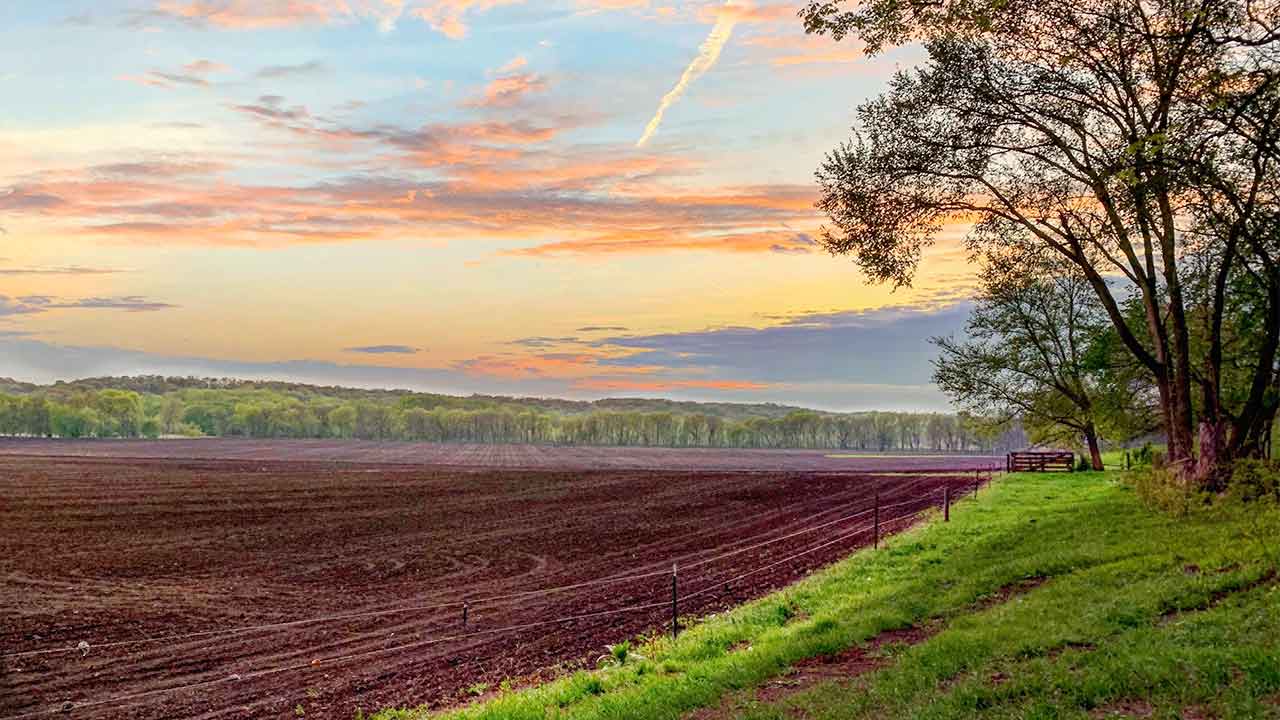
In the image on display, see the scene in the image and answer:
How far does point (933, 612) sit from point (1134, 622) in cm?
348

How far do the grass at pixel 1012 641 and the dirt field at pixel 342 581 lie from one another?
3.43 m

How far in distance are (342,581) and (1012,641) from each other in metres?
24.3

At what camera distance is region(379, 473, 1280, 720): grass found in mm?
9297

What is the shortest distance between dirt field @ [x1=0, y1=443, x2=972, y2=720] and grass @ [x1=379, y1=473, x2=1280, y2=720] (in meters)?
3.43

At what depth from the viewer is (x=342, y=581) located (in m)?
30.3

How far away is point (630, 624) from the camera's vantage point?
65.6 feet

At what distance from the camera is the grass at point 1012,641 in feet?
30.5

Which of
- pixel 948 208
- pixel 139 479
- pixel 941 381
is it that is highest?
pixel 948 208

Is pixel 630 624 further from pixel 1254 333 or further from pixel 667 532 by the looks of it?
pixel 1254 333

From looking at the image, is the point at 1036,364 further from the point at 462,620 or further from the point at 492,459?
the point at 492,459

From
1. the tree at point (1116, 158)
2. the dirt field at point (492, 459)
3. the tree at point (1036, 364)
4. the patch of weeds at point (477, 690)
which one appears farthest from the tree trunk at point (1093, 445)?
the dirt field at point (492, 459)

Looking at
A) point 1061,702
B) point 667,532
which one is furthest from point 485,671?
point 667,532

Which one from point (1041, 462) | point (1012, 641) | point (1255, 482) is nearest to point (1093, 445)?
point (1041, 462)

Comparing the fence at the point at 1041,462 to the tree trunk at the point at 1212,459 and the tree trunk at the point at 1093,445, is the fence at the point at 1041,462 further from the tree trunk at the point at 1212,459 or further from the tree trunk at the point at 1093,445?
the tree trunk at the point at 1212,459
